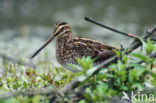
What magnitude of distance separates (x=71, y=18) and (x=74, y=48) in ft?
16.3

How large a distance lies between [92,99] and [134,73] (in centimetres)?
43

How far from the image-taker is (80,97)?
2.82 m

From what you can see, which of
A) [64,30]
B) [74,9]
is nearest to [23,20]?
[74,9]

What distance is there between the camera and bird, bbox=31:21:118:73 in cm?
382

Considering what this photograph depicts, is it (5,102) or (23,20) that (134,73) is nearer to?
(5,102)

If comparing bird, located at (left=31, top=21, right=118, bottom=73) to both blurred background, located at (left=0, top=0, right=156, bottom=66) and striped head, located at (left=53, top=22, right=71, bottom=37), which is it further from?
blurred background, located at (left=0, top=0, right=156, bottom=66)

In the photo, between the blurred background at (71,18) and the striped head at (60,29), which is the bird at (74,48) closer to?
the striped head at (60,29)

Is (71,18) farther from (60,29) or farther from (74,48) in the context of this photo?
(74,48)

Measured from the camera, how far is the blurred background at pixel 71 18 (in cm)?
798

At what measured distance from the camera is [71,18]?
29.0 feet

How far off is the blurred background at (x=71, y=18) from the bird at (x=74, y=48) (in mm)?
3163

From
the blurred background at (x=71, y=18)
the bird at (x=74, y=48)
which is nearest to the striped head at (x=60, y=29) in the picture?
the bird at (x=74, y=48)

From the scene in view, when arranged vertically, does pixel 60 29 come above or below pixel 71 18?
below

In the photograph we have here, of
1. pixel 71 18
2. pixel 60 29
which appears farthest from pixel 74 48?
pixel 71 18
